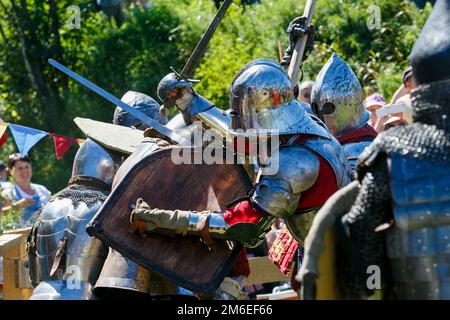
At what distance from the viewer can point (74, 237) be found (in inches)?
305

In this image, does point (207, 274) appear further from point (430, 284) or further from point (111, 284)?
point (430, 284)

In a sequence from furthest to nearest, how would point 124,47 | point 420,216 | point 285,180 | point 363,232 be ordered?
point 124,47 < point 285,180 < point 363,232 < point 420,216

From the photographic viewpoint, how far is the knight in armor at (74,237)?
7594mm

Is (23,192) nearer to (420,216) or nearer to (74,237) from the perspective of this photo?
(74,237)

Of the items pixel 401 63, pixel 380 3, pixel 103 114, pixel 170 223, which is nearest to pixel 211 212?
pixel 170 223

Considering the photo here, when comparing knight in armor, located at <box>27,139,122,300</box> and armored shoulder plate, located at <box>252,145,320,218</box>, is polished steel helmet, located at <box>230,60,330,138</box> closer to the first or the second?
armored shoulder plate, located at <box>252,145,320,218</box>

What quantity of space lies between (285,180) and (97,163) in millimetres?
2132

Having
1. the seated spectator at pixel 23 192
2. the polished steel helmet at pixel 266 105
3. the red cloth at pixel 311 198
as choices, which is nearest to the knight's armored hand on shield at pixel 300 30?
the polished steel helmet at pixel 266 105

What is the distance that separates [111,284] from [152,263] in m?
0.56

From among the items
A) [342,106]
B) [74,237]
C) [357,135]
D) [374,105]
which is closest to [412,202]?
[357,135]

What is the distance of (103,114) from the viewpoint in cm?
1520

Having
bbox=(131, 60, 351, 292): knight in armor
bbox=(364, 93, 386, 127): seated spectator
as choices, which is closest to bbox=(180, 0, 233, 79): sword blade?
bbox=(131, 60, 351, 292): knight in armor

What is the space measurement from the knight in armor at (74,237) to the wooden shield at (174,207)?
1.07 metres

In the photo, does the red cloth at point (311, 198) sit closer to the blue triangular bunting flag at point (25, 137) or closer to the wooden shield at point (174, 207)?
the wooden shield at point (174, 207)
